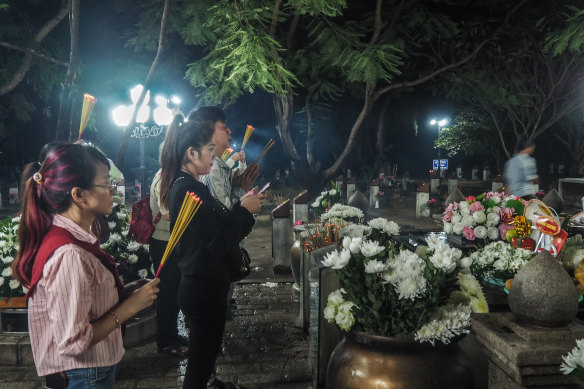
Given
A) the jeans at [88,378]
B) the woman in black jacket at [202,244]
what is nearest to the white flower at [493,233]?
the woman in black jacket at [202,244]

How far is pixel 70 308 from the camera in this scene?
5.51 feet

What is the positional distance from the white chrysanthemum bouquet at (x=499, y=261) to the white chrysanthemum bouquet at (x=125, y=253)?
11.4 feet

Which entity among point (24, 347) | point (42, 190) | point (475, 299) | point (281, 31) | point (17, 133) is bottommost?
point (24, 347)

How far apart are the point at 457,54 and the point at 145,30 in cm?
980

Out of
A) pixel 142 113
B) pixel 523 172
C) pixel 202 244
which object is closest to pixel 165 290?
pixel 202 244

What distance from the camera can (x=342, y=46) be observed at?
1162cm

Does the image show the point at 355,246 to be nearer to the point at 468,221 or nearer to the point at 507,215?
the point at 468,221

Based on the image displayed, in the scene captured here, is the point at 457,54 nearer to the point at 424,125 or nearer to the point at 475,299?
the point at 475,299

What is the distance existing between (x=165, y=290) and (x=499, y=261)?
292 centimetres

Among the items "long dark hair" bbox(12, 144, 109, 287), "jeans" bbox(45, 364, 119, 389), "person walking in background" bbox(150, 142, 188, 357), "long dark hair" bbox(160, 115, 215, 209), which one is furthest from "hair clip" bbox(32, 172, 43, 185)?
"person walking in background" bbox(150, 142, 188, 357)

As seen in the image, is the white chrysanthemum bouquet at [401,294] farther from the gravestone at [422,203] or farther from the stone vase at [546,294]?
the gravestone at [422,203]

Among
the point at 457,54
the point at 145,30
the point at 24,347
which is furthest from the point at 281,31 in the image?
the point at 24,347

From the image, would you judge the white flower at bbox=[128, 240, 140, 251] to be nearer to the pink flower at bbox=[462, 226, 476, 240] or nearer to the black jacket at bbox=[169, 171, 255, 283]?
the black jacket at bbox=[169, 171, 255, 283]

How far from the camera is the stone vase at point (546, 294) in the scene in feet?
6.64
